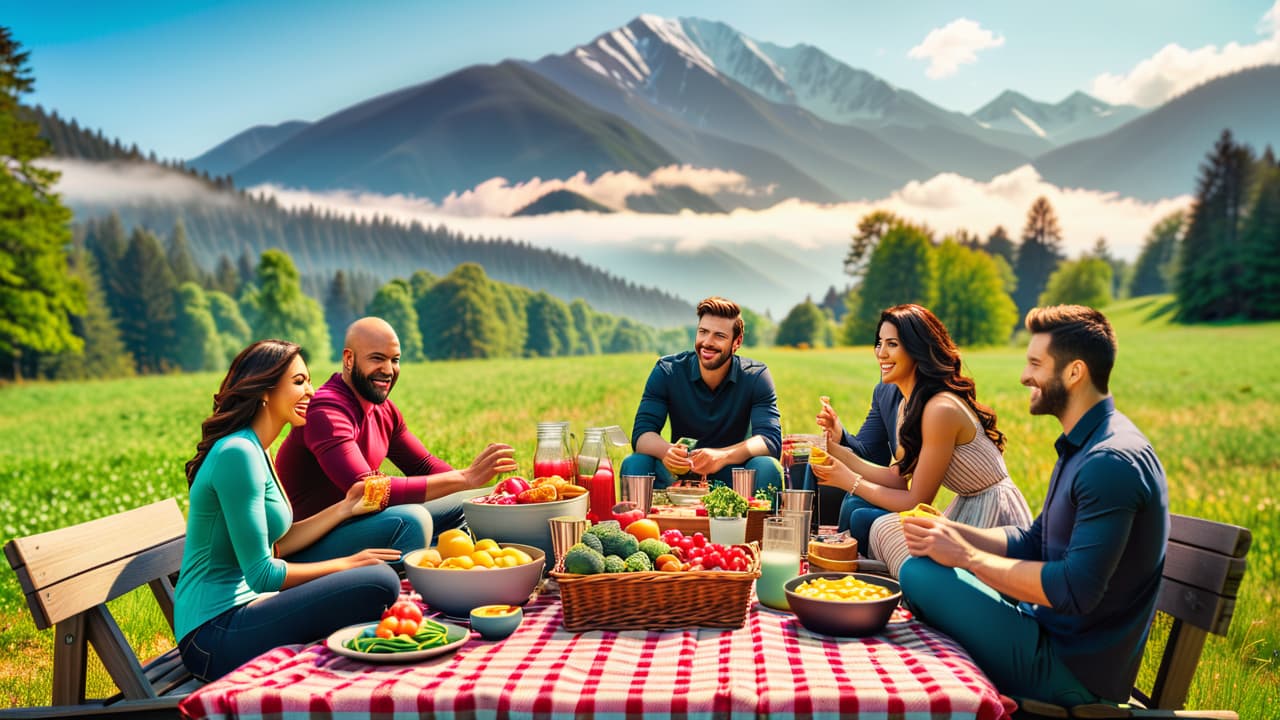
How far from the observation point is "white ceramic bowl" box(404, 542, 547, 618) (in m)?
3.46

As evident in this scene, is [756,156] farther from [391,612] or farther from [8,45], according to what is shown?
[391,612]

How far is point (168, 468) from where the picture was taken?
15.5 meters

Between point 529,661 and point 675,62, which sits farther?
Result: point 675,62

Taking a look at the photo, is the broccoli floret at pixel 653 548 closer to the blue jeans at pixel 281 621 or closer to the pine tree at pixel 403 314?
Result: the blue jeans at pixel 281 621

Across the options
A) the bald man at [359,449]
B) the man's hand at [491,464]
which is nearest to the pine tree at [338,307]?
the bald man at [359,449]

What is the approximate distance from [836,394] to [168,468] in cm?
1721

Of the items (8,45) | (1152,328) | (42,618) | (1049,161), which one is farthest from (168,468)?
(1049,161)

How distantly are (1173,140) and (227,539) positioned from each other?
177819 mm

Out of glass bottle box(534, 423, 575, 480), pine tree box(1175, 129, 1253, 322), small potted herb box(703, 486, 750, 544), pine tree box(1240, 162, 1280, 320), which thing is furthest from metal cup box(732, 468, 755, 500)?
pine tree box(1175, 129, 1253, 322)

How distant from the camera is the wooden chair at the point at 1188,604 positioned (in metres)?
3.05

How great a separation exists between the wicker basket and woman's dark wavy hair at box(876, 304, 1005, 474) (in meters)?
1.65

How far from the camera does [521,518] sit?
3.94m

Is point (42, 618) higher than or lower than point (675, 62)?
lower

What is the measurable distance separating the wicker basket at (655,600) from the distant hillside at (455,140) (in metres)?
171
